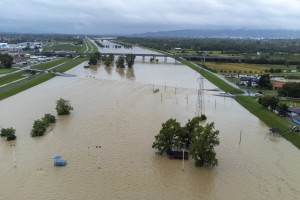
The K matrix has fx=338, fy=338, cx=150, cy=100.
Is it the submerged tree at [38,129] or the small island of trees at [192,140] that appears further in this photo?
the submerged tree at [38,129]

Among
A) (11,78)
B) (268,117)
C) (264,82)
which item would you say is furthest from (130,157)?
(11,78)

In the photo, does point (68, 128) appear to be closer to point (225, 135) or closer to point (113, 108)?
point (113, 108)

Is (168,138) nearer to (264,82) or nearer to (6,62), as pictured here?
(264,82)


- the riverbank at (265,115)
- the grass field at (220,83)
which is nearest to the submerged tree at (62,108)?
the riverbank at (265,115)

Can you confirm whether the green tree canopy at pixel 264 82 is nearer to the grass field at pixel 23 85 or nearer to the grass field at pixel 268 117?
the grass field at pixel 268 117

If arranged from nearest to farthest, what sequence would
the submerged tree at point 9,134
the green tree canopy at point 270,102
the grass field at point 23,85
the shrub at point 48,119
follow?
the submerged tree at point 9,134
the shrub at point 48,119
the green tree canopy at point 270,102
the grass field at point 23,85

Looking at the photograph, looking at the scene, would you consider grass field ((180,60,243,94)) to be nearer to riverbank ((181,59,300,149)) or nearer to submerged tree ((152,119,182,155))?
riverbank ((181,59,300,149))
